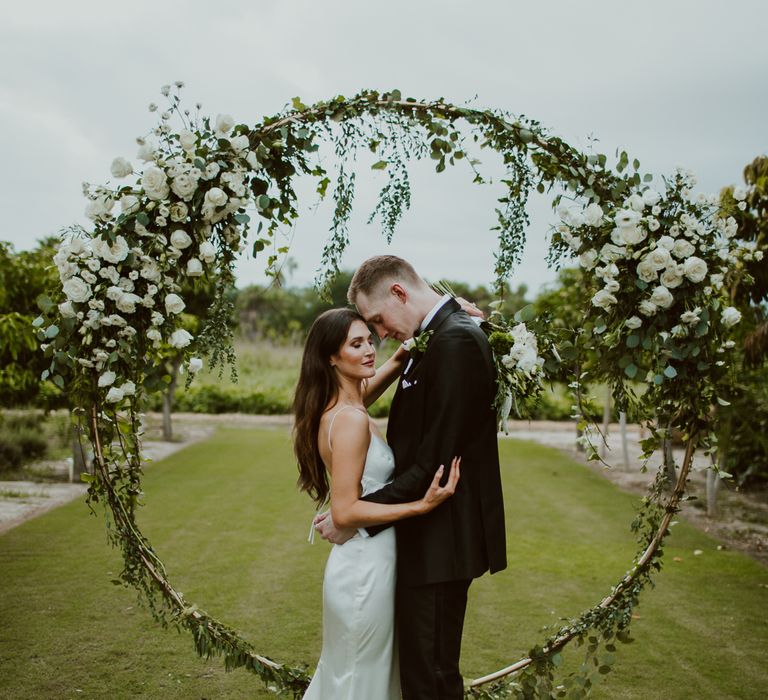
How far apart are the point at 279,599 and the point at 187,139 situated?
4330 millimetres

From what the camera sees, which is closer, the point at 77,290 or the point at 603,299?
the point at 77,290

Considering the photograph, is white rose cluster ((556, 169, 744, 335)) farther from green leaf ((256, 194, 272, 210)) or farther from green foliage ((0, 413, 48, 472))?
green foliage ((0, 413, 48, 472))

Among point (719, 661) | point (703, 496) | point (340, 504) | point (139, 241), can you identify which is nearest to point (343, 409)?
point (340, 504)

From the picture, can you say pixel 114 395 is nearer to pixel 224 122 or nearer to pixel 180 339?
pixel 180 339

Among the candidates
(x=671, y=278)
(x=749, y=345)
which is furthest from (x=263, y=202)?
(x=749, y=345)

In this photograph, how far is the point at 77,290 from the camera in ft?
12.5

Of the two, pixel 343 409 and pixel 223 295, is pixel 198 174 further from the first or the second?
pixel 343 409

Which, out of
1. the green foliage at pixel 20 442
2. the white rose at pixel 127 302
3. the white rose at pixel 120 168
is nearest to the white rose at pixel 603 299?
the white rose at pixel 127 302

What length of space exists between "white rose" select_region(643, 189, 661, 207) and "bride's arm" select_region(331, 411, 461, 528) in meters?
1.64

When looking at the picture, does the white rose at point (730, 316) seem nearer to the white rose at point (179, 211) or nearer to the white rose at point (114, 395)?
the white rose at point (179, 211)

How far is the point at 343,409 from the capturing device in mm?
3682

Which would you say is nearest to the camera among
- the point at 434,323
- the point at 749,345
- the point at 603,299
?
the point at 434,323

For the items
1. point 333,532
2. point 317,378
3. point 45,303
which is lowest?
point 333,532

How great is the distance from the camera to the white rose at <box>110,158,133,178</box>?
3.80 meters
